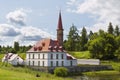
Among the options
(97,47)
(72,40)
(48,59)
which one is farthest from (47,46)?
(72,40)

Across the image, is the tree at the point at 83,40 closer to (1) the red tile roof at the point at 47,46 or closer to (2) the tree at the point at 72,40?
(2) the tree at the point at 72,40

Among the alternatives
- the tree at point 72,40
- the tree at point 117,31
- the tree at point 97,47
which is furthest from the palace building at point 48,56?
the tree at point 117,31

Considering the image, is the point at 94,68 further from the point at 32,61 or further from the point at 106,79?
the point at 106,79

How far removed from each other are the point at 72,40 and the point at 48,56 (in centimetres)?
4471

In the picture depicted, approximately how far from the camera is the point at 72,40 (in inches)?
5037

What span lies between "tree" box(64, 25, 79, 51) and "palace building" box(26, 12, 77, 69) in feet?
129

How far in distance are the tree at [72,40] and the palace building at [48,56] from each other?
39.2 meters

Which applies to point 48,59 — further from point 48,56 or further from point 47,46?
point 47,46

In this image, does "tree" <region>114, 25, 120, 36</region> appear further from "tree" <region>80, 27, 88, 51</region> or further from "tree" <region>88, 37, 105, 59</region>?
"tree" <region>88, 37, 105, 59</region>

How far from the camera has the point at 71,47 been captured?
130 meters

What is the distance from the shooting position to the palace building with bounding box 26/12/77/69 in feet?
276

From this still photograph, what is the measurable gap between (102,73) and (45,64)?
13263 mm

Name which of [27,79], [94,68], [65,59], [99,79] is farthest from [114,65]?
[27,79]

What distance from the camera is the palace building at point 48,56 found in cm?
8425
